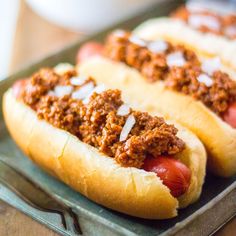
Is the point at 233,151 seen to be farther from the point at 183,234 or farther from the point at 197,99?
the point at 183,234

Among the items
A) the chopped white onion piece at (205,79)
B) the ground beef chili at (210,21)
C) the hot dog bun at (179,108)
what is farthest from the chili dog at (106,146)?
the ground beef chili at (210,21)

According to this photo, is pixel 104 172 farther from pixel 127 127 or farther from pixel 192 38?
pixel 192 38

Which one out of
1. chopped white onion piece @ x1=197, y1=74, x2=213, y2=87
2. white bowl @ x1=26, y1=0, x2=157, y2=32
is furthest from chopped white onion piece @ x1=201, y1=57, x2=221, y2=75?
white bowl @ x1=26, y1=0, x2=157, y2=32

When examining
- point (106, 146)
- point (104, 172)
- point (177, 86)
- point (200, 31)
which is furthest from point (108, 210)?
point (200, 31)

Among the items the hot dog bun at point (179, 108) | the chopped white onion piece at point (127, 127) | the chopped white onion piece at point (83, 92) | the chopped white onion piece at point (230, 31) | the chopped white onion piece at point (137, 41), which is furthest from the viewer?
the chopped white onion piece at point (230, 31)

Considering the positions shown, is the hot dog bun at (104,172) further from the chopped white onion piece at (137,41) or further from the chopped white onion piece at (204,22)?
the chopped white onion piece at (204,22)

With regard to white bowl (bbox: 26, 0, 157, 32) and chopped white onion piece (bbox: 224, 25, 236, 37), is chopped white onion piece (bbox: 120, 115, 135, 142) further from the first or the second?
white bowl (bbox: 26, 0, 157, 32)

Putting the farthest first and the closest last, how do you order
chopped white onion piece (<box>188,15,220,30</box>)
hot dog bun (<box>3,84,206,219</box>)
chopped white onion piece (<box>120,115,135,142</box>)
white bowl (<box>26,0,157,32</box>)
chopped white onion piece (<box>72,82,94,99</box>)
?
white bowl (<box>26,0,157,32</box>) → chopped white onion piece (<box>188,15,220,30</box>) → chopped white onion piece (<box>72,82,94,99</box>) → chopped white onion piece (<box>120,115,135,142</box>) → hot dog bun (<box>3,84,206,219</box>)
